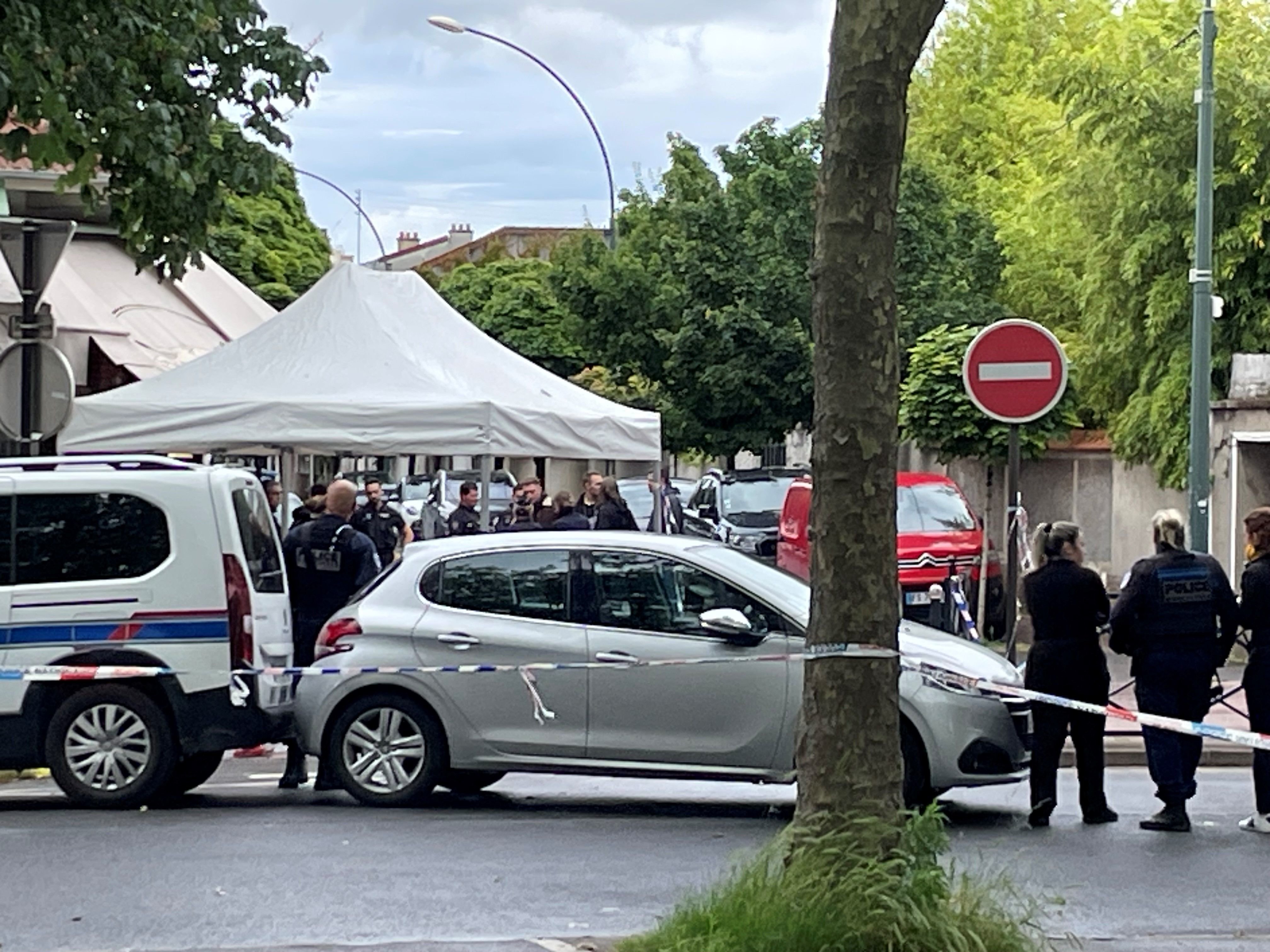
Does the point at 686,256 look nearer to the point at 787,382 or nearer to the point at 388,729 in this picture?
the point at 787,382

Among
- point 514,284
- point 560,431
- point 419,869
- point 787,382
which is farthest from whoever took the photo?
point 514,284

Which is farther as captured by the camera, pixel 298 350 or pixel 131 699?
pixel 298 350

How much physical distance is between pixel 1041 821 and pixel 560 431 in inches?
275

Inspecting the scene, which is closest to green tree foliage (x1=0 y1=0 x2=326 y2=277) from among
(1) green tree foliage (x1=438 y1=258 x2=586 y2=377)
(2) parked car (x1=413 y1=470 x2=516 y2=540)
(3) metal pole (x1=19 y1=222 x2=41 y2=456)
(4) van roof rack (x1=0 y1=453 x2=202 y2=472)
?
(3) metal pole (x1=19 y1=222 x2=41 y2=456)

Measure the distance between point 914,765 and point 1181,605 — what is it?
5.27 feet

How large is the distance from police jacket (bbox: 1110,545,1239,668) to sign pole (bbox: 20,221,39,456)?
7.50 meters

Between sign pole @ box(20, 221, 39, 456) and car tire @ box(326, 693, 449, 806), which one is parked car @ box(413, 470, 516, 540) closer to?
sign pole @ box(20, 221, 39, 456)

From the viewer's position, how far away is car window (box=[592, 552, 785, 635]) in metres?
11.1

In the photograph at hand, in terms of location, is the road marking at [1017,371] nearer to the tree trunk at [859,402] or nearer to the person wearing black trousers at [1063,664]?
the person wearing black trousers at [1063,664]

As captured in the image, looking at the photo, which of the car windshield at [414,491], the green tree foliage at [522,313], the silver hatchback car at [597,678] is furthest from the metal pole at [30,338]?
the green tree foliage at [522,313]

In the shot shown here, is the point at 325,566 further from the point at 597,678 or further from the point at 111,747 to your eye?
the point at 597,678

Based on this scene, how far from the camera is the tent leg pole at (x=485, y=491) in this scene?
17.4 metres

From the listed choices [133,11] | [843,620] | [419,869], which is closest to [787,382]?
[133,11]

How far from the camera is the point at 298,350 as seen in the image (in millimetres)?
17250
